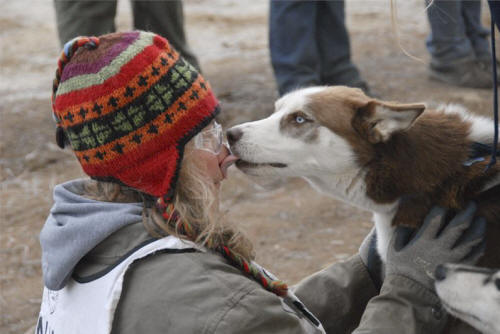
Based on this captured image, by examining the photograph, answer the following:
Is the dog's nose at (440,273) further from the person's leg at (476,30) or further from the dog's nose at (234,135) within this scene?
the person's leg at (476,30)

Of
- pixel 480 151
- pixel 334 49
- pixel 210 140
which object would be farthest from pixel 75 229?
pixel 334 49

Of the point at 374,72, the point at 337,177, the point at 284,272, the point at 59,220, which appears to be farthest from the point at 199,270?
the point at 374,72

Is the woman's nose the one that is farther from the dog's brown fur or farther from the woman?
the dog's brown fur

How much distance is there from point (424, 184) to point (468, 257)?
0.31 metres

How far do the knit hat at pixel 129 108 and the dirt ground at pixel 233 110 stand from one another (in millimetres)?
1920

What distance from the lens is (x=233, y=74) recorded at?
7.30 metres

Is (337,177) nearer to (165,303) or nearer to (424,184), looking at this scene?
(424,184)

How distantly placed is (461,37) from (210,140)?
512 centimetres

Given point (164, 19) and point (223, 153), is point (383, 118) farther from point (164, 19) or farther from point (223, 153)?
point (164, 19)

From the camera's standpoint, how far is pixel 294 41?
562 cm

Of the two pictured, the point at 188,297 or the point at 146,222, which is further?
the point at 146,222

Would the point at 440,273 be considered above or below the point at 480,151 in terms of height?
below

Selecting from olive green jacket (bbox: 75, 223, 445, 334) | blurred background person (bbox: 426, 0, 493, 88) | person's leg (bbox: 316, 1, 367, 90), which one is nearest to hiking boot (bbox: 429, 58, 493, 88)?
blurred background person (bbox: 426, 0, 493, 88)


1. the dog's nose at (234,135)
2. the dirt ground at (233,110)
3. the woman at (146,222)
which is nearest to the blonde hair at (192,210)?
the woman at (146,222)
